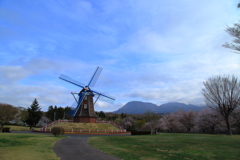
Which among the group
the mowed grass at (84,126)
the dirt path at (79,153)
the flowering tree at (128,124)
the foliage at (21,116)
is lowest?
the flowering tree at (128,124)

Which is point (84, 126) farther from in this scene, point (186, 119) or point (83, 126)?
point (186, 119)

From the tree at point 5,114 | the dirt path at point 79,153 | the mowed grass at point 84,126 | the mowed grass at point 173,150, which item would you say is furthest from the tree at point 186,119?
the tree at point 5,114

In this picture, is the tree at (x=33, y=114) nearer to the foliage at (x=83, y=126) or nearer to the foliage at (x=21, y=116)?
the foliage at (x=21, y=116)

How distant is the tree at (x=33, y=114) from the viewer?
2309 inches

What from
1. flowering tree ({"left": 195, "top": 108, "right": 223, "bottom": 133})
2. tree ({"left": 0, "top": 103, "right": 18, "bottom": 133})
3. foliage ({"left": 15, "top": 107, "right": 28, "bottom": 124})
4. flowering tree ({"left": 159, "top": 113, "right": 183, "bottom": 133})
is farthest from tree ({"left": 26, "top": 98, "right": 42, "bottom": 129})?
flowering tree ({"left": 195, "top": 108, "right": 223, "bottom": 133})

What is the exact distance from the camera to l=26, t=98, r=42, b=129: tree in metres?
58.6

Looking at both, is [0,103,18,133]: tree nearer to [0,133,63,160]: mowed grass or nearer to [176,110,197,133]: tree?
[0,133,63,160]: mowed grass

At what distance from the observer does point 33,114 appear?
6084 cm

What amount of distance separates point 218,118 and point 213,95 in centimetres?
1129

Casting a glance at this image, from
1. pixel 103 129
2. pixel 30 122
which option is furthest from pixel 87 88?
pixel 30 122

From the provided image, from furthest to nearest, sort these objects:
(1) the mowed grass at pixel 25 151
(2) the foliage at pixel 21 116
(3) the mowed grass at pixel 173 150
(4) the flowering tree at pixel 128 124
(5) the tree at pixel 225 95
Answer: (4) the flowering tree at pixel 128 124, (2) the foliage at pixel 21 116, (5) the tree at pixel 225 95, (3) the mowed grass at pixel 173 150, (1) the mowed grass at pixel 25 151

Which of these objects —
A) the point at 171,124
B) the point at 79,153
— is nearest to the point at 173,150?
the point at 79,153

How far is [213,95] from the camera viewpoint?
3256 centimetres

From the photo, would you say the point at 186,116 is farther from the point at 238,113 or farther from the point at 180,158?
the point at 180,158
